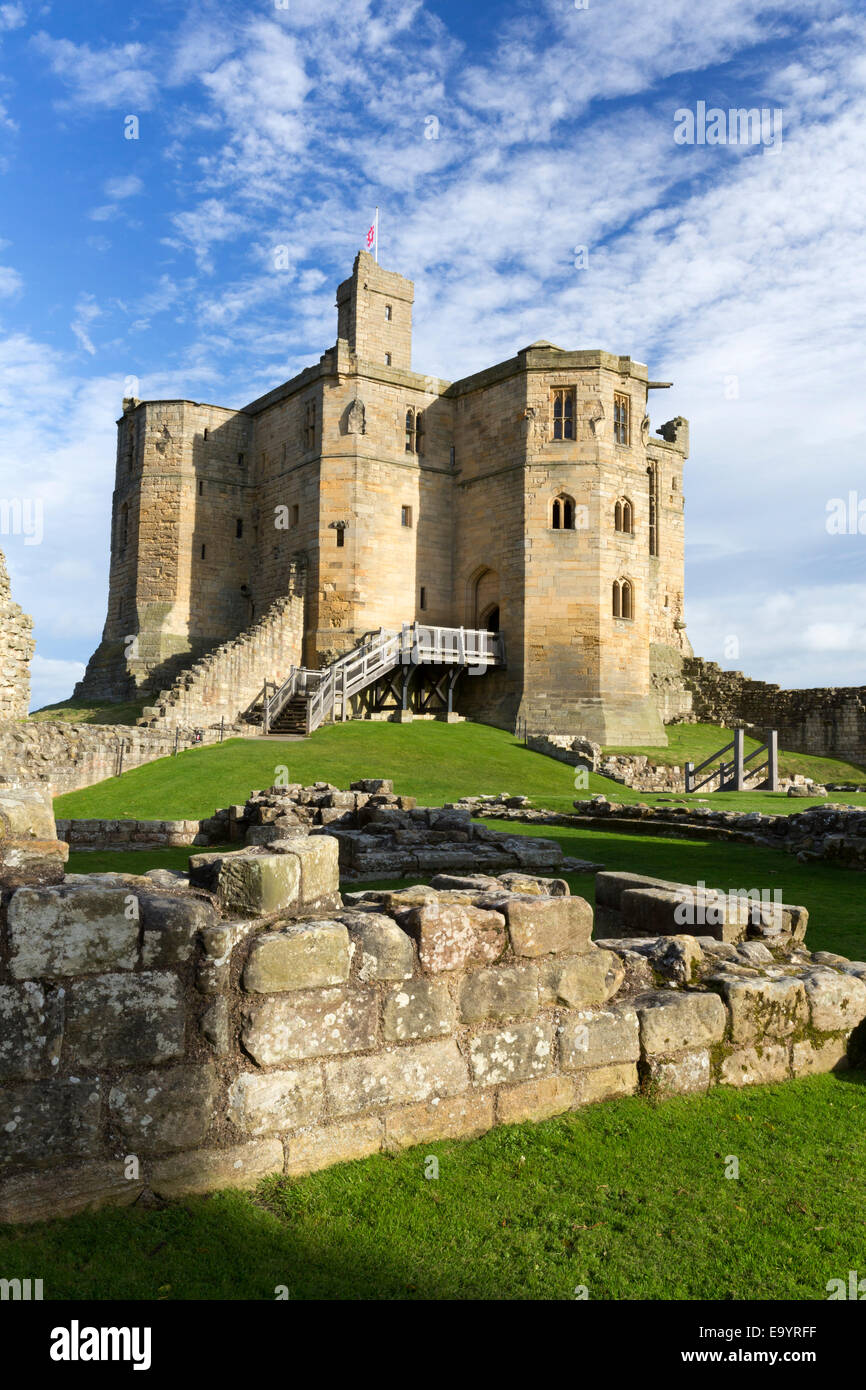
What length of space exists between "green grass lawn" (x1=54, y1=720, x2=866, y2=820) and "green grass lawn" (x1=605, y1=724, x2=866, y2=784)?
4899mm

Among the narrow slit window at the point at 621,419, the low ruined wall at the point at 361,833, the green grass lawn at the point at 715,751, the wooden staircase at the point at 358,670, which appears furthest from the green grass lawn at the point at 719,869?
the narrow slit window at the point at 621,419

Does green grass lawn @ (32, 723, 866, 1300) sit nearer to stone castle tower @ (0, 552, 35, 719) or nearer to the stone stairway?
stone castle tower @ (0, 552, 35, 719)

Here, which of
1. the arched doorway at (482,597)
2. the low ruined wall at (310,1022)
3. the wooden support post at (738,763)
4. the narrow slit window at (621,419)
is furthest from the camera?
the arched doorway at (482,597)

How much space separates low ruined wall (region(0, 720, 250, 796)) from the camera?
66.7 ft

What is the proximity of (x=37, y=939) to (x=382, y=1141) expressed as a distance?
181 centimetres

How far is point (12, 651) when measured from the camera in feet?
73.8

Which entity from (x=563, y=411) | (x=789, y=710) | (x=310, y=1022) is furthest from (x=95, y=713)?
(x=310, y=1022)

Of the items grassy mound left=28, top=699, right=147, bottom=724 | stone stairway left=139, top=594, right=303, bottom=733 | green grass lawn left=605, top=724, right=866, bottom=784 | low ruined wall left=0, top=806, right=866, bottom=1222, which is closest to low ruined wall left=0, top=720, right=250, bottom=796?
stone stairway left=139, top=594, right=303, bottom=733

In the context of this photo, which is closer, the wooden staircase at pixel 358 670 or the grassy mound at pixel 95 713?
the wooden staircase at pixel 358 670

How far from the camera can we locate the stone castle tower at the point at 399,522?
113 feet

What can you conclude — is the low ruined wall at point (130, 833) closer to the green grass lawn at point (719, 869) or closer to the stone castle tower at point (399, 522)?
the green grass lawn at point (719, 869)

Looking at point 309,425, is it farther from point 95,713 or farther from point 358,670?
point 95,713

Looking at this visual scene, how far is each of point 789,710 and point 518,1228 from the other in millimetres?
39750

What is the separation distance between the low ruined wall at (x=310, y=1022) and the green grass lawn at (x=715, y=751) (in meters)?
25.7
